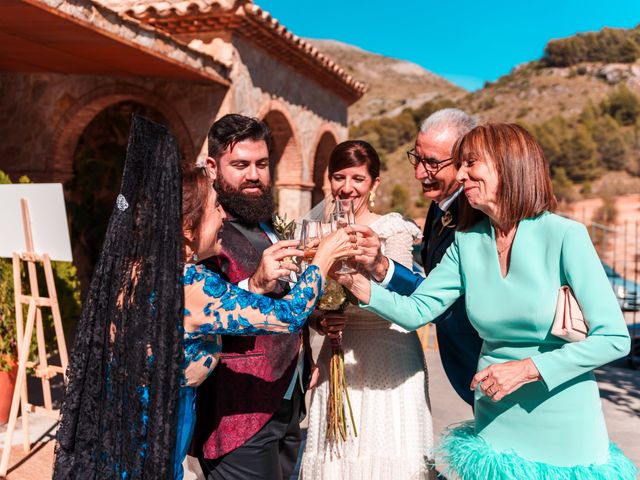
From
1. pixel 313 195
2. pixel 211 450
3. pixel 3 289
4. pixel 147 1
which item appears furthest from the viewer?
pixel 313 195

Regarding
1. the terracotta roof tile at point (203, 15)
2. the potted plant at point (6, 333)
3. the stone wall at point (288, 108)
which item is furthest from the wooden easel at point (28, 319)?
the terracotta roof tile at point (203, 15)

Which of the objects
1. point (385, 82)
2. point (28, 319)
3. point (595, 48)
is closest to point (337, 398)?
point (28, 319)

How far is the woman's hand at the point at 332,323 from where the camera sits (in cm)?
222

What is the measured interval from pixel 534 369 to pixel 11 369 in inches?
170

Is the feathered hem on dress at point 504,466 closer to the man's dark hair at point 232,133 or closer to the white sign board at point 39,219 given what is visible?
the man's dark hair at point 232,133

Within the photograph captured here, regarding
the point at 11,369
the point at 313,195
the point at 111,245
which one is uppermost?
the point at 313,195

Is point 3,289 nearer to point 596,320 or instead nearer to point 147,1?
point 596,320

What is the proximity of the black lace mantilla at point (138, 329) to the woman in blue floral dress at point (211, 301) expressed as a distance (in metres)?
0.11

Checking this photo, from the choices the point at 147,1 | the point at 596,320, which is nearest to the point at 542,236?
the point at 596,320

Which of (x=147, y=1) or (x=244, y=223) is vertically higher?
(x=147, y=1)

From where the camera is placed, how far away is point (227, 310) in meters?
1.69

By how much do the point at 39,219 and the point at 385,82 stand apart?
6416 cm

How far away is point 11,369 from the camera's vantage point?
4.49 m

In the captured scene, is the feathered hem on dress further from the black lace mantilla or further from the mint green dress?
the black lace mantilla
